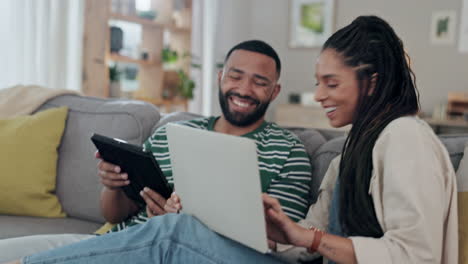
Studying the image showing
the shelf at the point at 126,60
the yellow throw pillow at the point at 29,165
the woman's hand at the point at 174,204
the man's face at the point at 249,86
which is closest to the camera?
the woman's hand at the point at 174,204

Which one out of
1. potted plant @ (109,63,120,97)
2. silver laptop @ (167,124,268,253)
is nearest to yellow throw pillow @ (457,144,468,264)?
silver laptop @ (167,124,268,253)

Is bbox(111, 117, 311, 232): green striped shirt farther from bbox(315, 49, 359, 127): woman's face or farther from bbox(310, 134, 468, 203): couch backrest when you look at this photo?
bbox(315, 49, 359, 127): woman's face

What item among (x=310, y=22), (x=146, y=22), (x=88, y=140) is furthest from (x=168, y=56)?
(x=88, y=140)

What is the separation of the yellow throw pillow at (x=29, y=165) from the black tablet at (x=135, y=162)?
463 millimetres

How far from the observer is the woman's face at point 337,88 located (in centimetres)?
108

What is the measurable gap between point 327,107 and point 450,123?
9.64 ft

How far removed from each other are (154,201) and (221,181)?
0.48 meters

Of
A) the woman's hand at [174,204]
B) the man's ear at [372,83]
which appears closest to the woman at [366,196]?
the man's ear at [372,83]

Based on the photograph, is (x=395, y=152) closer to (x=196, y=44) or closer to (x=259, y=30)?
(x=196, y=44)

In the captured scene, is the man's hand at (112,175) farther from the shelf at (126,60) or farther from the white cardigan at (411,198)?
the shelf at (126,60)

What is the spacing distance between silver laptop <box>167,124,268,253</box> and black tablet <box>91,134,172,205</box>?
17cm

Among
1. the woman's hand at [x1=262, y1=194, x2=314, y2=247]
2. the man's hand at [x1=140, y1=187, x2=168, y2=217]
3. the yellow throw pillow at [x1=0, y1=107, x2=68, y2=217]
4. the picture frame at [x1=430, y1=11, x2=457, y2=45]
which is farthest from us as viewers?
the picture frame at [x1=430, y1=11, x2=457, y2=45]

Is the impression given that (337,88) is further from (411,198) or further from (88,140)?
(88,140)

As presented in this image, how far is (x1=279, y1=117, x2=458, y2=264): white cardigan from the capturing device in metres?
0.90
